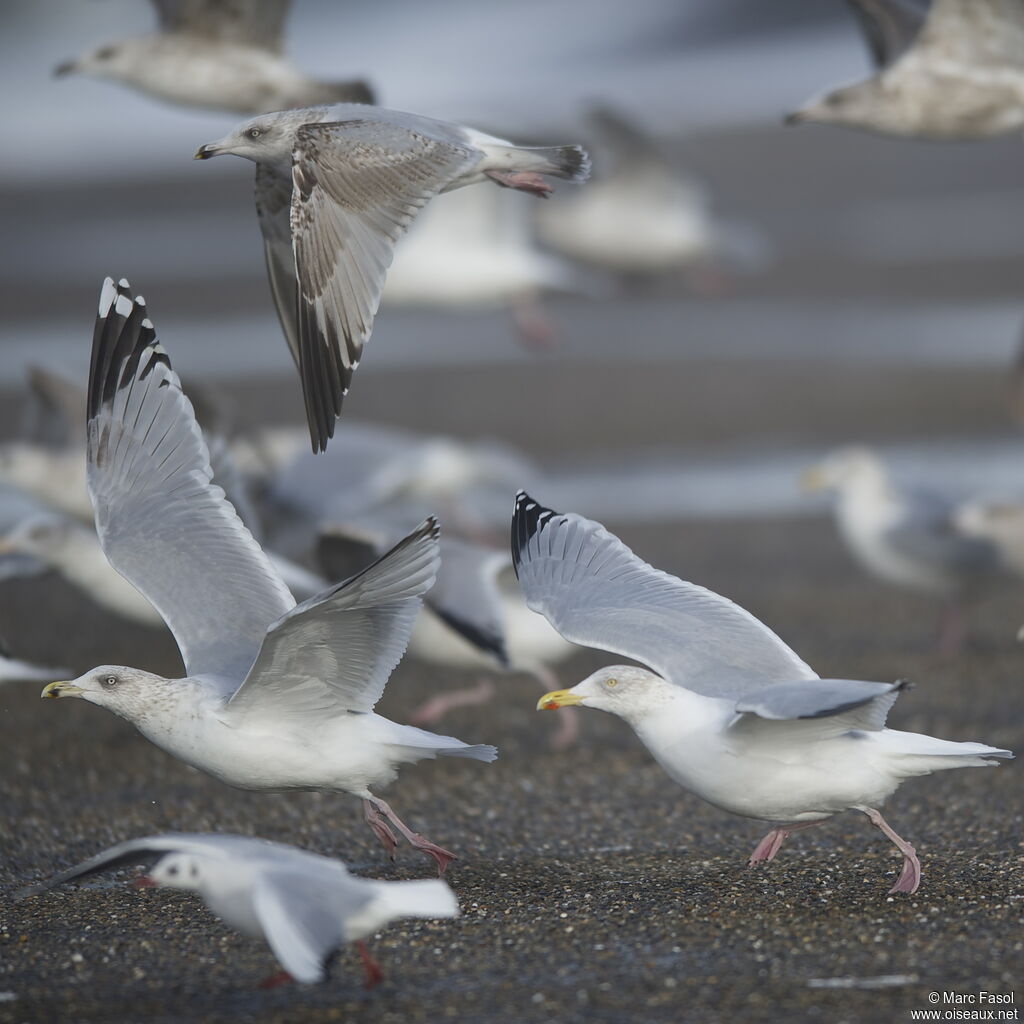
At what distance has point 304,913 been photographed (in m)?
3.76

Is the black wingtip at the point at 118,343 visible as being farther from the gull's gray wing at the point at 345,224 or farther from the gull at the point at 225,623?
the gull's gray wing at the point at 345,224

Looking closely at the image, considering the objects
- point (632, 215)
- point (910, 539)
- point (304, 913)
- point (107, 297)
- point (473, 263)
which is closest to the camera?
point (304, 913)

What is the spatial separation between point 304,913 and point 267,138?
2.73 m

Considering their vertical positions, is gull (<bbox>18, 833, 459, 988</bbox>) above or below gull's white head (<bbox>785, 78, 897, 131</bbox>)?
below

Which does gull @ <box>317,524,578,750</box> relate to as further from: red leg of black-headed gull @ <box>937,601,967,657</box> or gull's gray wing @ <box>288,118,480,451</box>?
red leg of black-headed gull @ <box>937,601,967,657</box>

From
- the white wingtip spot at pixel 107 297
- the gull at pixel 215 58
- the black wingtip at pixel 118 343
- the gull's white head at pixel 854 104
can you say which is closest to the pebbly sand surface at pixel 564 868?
the black wingtip at pixel 118 343

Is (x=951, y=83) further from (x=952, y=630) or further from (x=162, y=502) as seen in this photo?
(x=162, y=502)

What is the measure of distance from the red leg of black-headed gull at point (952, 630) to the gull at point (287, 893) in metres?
4.42

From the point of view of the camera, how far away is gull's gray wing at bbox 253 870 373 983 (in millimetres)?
3643

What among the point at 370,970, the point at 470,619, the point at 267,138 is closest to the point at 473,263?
the point at 470,619

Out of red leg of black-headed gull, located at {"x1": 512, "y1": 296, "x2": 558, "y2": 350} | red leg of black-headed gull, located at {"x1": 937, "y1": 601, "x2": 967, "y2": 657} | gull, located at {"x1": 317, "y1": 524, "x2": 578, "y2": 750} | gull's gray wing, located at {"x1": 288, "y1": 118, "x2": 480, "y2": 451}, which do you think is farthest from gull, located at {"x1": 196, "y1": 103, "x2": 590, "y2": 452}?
red leg of black-headed gull, located at {"x1": 512, "y1": 296, "x2": 558, "y2": 350}

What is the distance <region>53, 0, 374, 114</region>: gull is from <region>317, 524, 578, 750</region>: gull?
230cm

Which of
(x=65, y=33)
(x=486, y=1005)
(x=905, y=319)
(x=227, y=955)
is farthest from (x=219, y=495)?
(x=65, y=33)

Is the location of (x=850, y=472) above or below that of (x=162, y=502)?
below
